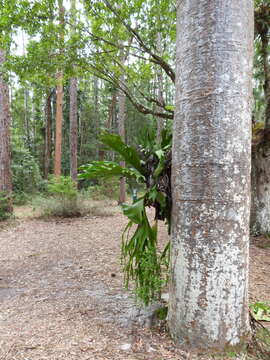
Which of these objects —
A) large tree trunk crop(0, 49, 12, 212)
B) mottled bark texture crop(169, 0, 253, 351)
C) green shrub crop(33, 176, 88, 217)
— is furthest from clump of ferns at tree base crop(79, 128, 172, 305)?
large tree trunk crop(0, 49, 12, 212)

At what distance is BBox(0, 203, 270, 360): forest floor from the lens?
1858 millimetres

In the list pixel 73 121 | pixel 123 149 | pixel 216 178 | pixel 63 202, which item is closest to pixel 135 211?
pixel 123 149

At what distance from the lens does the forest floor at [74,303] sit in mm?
1858

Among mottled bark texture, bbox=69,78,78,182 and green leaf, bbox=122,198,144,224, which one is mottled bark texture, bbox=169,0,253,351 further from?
mottled bark texture, bbox=69,78,78,182

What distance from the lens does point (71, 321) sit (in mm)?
2283

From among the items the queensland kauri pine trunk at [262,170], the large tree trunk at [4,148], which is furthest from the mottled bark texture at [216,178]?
the large tree trunk at [4,148]

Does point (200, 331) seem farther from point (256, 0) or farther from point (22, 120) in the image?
point (22, 120)

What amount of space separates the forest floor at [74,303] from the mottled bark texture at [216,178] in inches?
16.0

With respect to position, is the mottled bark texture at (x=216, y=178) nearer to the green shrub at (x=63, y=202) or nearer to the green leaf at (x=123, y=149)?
the green leaf at (x=123, y=149)

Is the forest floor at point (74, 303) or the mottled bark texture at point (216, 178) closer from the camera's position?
the mottled bark texture at point (216, 178)

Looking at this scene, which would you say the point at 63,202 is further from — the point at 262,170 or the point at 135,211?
the point at 135,211

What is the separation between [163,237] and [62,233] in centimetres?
274

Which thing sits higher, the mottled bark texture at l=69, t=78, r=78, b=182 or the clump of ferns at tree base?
the mottled bark texture at l=69, t=78, r=78, b=182

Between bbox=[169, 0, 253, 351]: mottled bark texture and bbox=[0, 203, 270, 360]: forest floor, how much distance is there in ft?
1.34
